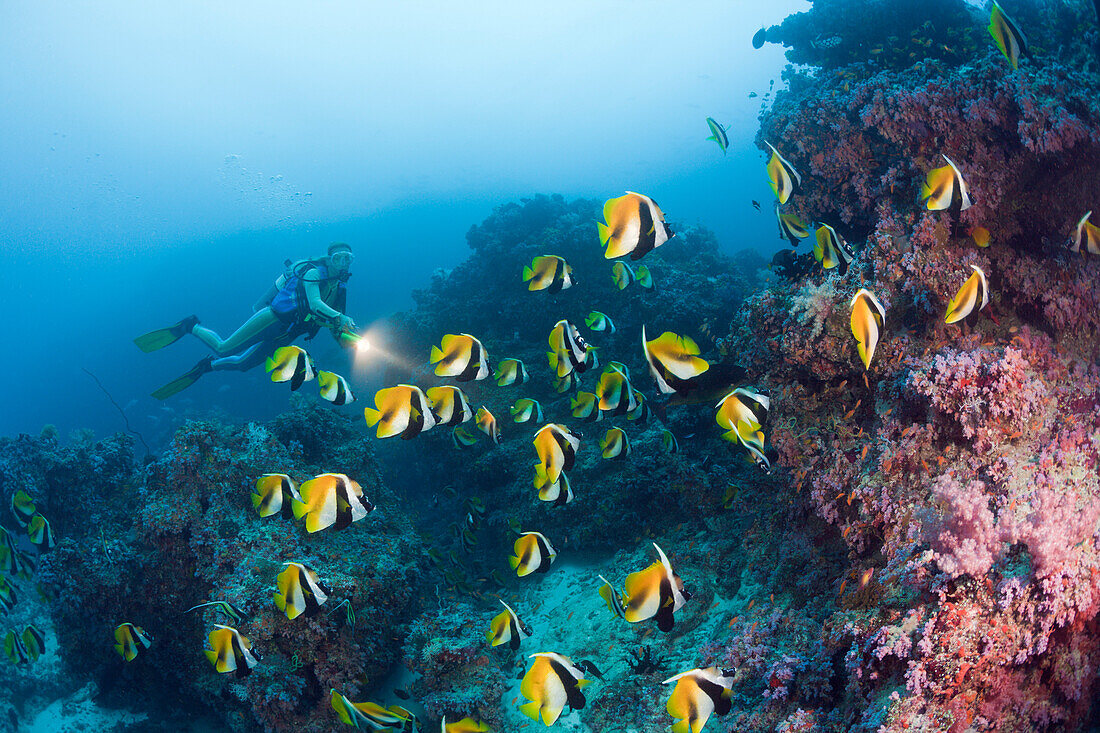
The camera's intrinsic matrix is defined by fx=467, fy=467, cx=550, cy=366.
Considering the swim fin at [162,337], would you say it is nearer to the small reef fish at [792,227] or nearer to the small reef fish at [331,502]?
the small reef fish at [331,502]

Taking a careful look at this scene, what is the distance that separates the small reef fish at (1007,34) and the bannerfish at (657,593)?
13.7ft

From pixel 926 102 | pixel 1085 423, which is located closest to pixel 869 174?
pixel 926 102

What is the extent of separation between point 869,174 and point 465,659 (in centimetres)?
685

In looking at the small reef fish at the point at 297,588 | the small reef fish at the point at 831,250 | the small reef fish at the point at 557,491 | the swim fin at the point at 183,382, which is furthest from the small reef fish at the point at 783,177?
the swim fin at the point at 183,382

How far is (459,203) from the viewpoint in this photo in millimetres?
92188

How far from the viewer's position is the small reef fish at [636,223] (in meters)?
2.40

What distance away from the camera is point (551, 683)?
256 cm

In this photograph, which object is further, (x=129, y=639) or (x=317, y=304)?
(x=317, y=304)

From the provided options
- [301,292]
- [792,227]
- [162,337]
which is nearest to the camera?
[792,227]

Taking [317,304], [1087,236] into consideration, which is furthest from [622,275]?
[317,304]

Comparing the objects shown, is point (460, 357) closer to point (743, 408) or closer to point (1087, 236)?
point (743, 408)

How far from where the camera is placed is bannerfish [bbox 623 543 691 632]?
237cm

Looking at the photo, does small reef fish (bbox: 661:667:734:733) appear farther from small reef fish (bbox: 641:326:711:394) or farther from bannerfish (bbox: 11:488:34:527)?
bannerfish (bbox: 11:488:34:527)

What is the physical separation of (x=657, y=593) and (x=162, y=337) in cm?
1313
